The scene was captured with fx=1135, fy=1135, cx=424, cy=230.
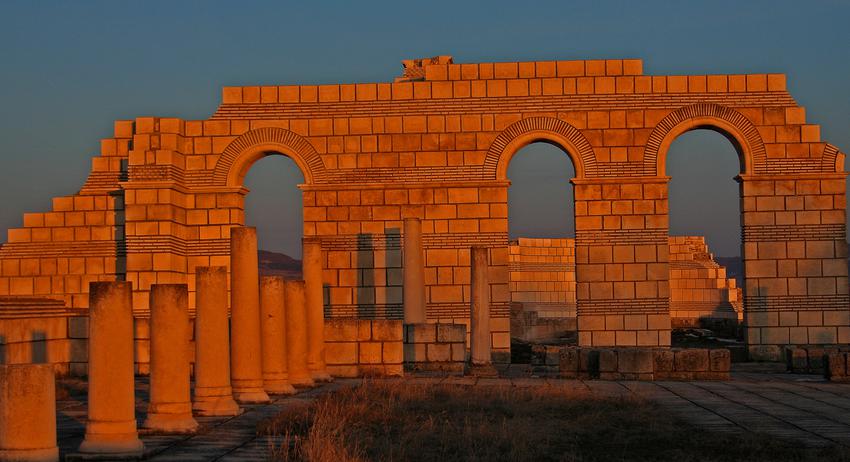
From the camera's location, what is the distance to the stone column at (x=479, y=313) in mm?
20953

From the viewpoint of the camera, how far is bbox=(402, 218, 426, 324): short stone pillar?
23.4 m

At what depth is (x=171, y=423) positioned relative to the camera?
11.7 m

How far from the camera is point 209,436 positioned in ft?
37.7

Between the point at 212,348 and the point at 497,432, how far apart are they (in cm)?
403

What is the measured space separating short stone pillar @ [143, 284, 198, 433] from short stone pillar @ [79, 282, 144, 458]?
1.09 m

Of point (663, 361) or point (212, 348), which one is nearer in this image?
point (212, 348)

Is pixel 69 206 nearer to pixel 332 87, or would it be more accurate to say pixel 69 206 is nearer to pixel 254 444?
pixel 332 87

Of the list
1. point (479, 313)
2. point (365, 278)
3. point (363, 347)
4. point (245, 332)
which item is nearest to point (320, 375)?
point (363, 347)

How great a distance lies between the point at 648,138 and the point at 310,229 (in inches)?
309

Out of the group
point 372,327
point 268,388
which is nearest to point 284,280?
point 268,388

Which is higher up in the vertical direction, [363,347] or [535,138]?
[535,138]

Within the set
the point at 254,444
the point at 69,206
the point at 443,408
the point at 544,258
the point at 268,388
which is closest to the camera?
the point at 254,444

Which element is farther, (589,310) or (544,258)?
(544,258)

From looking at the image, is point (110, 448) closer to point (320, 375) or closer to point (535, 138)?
point (320, 375)
